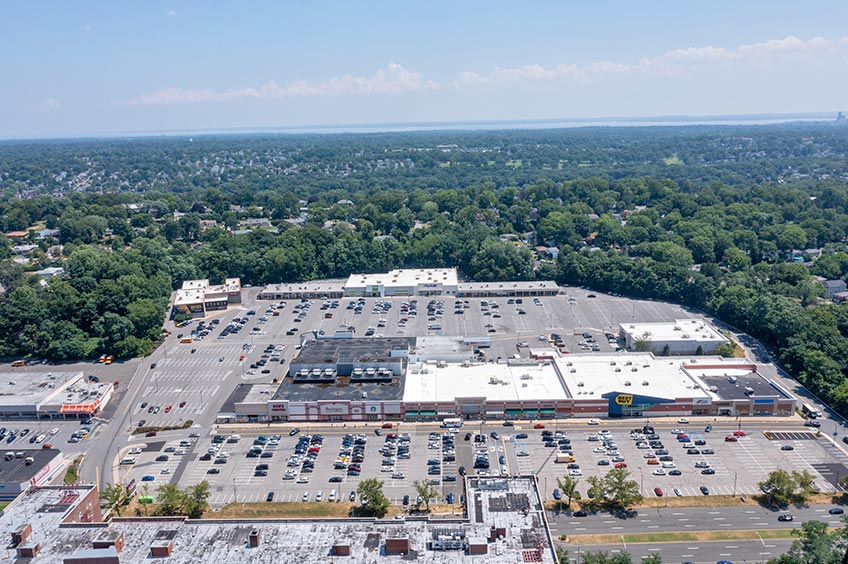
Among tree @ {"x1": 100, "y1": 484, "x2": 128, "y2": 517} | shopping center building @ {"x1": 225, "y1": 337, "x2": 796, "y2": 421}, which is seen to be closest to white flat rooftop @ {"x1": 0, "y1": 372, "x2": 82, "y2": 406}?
shopping center building @ {"x1": 225, "y1": 337, "x2": 796, "y2": 421}

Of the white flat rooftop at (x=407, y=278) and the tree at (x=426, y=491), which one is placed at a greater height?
the white flat rooftop at (x=407, y=278)

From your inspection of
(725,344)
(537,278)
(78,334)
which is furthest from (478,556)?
(537,278)

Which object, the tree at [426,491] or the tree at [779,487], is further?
the tree at [779,487]

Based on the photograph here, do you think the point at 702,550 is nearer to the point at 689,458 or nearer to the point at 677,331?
the point at 689,458

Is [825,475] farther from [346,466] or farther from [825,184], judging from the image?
[825,184]

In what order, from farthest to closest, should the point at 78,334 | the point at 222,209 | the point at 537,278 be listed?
1. the point at 222,209
2. the point at 537,278
3. the point at 78,334

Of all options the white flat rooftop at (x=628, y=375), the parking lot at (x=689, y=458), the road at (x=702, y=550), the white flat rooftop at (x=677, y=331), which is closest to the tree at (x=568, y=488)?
the parking lot at (x=689, y=458)

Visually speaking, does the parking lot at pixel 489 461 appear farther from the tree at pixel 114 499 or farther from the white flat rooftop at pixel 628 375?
the tree at pixel 114 499
